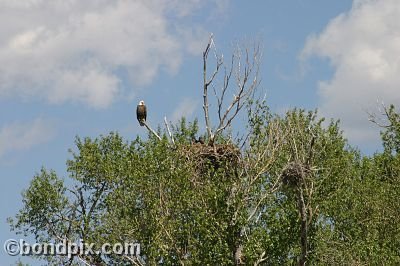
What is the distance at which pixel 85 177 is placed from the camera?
179 ft

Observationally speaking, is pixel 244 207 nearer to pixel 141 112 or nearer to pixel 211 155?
pixel 211 155

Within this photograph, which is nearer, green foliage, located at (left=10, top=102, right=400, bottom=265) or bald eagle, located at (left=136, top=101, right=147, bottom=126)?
green foliage, located at (left=10, top=102, right=400, bottom=265)

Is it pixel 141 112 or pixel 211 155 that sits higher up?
pixel 141 112

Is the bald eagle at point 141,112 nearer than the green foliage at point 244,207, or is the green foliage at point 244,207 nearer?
the green foliage at point 244,207

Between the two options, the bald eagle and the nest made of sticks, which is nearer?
the nest made of sticks

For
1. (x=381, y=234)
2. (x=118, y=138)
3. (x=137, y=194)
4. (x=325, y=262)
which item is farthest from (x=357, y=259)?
(x=118, y=138)

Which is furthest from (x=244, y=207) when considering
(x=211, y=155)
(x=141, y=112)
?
(x=141, y=112)

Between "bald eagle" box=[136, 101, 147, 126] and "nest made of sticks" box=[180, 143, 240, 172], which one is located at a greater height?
"bald eagle" box=[136, 101, 147, 126]

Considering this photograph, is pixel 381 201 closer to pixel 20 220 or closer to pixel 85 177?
pixel 85 177

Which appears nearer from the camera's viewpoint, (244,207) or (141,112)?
(244,207)

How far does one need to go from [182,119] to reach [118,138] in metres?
4.26

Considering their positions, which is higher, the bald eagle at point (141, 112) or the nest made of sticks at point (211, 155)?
the bald eagle at point (141, 112)

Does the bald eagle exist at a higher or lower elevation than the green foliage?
higher

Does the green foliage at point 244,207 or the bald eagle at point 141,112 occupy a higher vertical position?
the bald eagle at point 141,112
